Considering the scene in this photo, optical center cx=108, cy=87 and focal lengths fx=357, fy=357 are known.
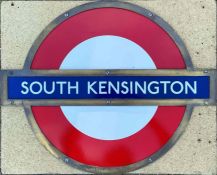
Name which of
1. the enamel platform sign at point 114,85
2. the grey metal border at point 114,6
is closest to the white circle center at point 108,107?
the enamel platform sign at point 114,85

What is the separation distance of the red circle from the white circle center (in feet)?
0.05

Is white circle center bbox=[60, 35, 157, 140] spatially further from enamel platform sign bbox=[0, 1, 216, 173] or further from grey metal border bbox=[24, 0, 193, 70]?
grey metal border bbox=[24, 0, 193, 70]

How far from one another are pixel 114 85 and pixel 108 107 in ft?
0.25

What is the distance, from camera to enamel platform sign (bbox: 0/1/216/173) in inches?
A: 46.2

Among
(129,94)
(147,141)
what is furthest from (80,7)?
(147,141)

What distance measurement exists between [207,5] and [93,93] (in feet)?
1.58

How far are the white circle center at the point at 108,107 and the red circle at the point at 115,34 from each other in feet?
0.05

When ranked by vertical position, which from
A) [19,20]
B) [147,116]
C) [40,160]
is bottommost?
[40,160]

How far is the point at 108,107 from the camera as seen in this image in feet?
3.90

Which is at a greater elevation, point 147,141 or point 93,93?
point 93,93

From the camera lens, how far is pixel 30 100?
120 centimetres

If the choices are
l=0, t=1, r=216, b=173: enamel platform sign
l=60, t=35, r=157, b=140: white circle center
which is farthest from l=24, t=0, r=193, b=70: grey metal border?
l=60, t=35, r=157, b=140: white circle center

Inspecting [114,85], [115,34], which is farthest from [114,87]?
[115,34]

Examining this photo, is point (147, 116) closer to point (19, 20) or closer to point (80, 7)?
point (80, 7)
